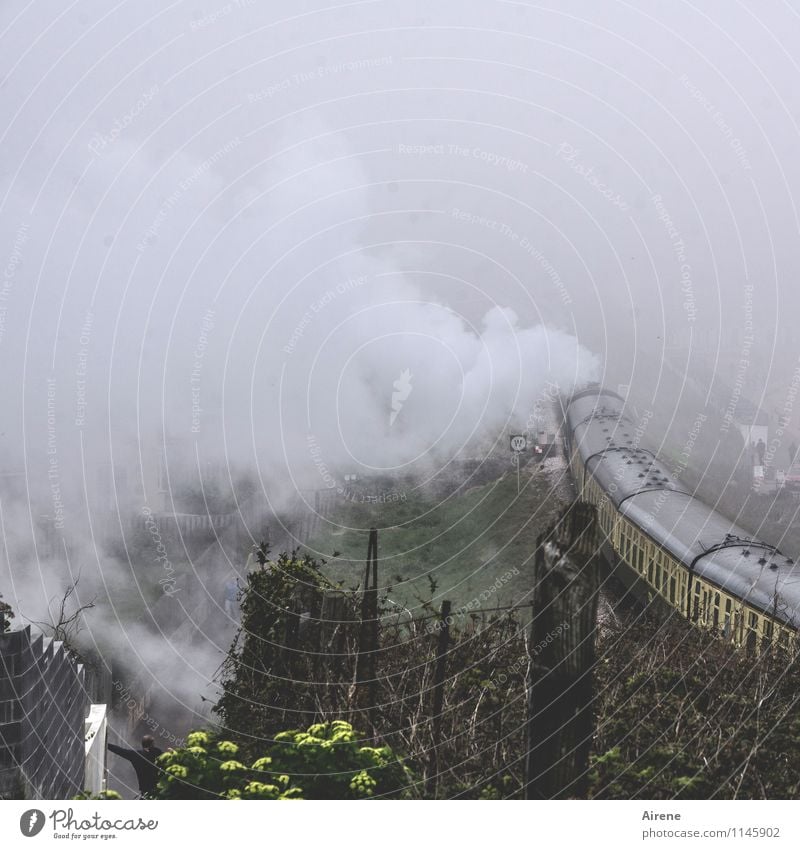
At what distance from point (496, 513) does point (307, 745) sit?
157 centimetres

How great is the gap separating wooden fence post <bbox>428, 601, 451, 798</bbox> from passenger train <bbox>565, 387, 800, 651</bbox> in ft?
3.30

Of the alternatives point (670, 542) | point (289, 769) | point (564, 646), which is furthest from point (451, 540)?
point (564, 646)

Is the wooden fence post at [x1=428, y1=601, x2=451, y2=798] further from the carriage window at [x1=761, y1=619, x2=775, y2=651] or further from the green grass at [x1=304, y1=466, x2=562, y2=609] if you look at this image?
the carriage window at [x1=761, y1=619, x2=775, y2=651]

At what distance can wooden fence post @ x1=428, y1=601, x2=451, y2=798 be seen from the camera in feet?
13.4

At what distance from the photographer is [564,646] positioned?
9.82 feet

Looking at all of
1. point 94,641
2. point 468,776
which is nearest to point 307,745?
point 468,776

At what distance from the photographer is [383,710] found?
13.7 ft

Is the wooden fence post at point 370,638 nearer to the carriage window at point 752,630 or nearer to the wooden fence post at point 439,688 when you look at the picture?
the wooden fence post at point 439,688
